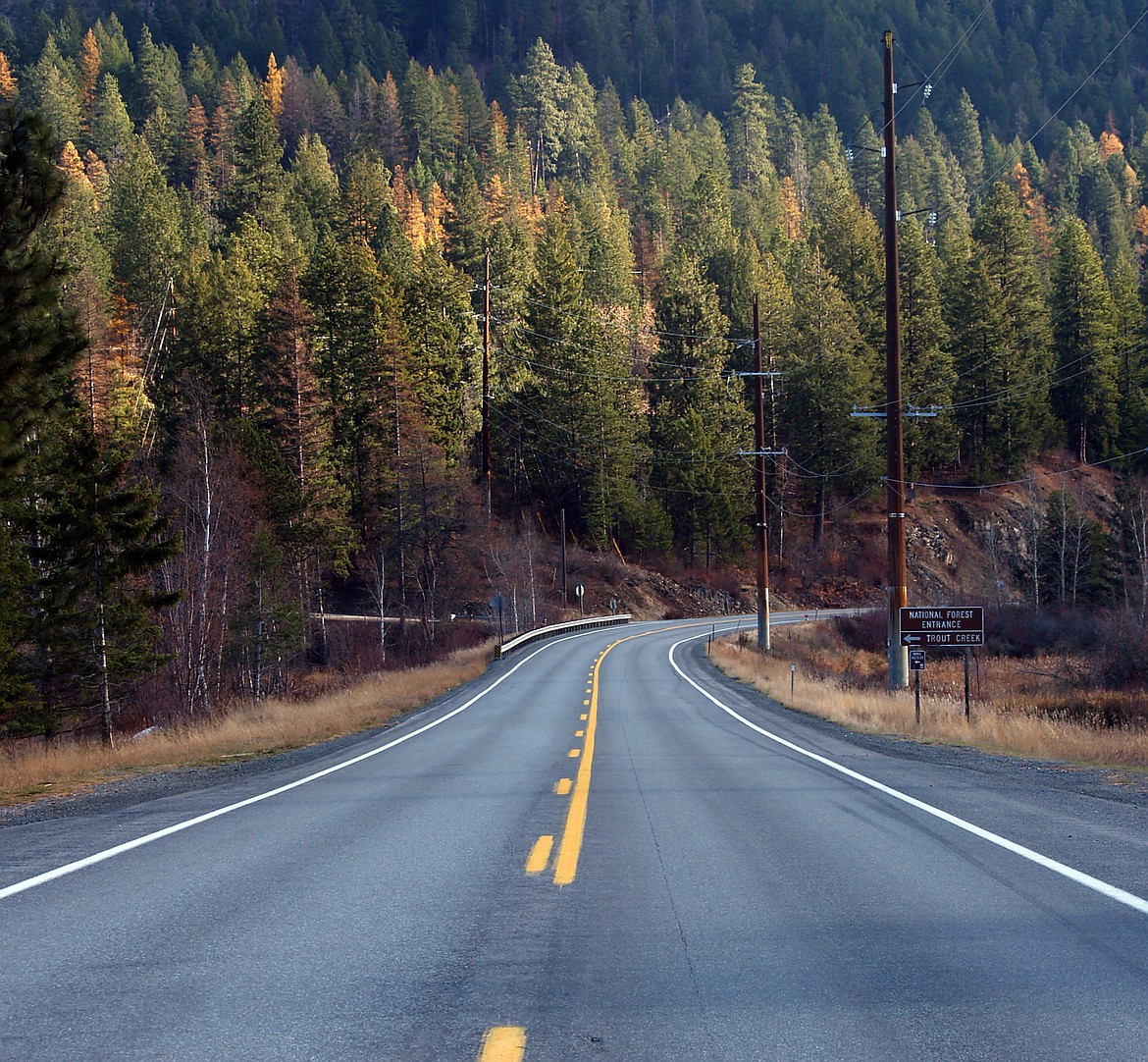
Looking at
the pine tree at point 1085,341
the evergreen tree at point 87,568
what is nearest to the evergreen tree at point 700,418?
the pine tree at point 1085,341

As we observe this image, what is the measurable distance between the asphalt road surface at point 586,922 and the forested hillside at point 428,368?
818 centimetres

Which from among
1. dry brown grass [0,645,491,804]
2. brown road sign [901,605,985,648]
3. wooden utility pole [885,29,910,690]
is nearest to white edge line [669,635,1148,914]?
brown road sign [901,605,985,648]

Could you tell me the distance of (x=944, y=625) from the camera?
2159 cm

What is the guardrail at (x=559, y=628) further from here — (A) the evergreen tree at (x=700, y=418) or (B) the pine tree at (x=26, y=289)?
(B) the pine tree at (x=26, y=289)

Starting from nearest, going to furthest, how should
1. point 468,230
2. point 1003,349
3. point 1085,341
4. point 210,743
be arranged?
→ point 210,743 < point 1003,349 < point 1085,341 < point 468,230

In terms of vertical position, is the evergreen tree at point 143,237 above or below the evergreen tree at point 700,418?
above

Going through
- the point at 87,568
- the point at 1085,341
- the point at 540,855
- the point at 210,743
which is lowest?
the point at 210,743

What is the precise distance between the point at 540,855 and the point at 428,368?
6147cm

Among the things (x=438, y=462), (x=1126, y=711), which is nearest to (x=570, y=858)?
(x=1126, y=711)

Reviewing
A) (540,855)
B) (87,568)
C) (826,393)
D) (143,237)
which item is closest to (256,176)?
(143,237)

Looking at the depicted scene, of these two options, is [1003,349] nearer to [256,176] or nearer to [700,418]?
[700,418]

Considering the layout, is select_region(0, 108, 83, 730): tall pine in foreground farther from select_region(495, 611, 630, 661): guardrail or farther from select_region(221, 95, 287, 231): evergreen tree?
select_region(221, 95, 287, 231): evergreen tree

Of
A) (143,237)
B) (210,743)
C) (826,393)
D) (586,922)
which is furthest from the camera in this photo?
(826,393)

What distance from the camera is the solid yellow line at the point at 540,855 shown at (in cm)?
806
